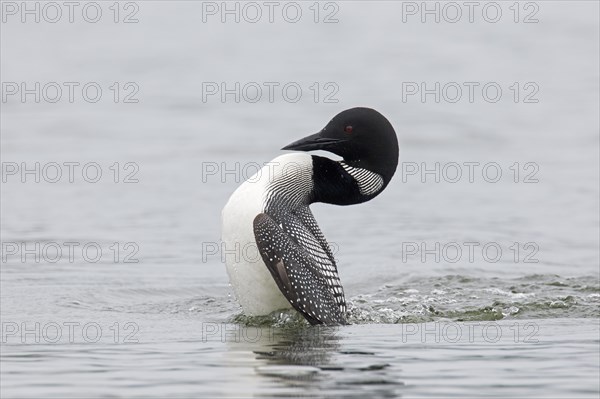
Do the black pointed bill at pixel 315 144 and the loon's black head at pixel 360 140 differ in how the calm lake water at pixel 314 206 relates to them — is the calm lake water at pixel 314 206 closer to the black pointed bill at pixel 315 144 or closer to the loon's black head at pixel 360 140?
→ the black pointed bill at pixel 315 144

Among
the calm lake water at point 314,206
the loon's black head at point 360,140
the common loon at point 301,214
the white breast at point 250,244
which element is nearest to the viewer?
the calm lake water at point 314,206

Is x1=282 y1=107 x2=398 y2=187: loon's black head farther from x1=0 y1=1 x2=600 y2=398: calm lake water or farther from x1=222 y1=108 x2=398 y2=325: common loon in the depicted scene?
x1=0 y1=1 x2=600 y2=398: calm lake water

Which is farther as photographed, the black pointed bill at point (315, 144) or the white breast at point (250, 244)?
the black pointed bill at point (315, 144)

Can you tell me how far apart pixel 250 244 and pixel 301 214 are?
1.76ft

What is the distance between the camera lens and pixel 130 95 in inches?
933

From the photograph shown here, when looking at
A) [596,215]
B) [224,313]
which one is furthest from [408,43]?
[224,313]

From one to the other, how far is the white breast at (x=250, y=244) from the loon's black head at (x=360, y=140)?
0.25m

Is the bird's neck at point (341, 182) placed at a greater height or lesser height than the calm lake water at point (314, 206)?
greater

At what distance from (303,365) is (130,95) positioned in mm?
16433

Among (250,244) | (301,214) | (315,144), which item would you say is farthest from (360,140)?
(250,244)

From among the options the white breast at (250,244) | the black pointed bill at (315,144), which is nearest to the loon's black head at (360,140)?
the black pointed bill at (315,144)

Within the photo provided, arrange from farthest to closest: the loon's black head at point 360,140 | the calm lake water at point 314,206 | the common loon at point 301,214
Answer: the loon's black head at point 360,140 < the common loon at point 301,214 < the calm lake water at point 314,206

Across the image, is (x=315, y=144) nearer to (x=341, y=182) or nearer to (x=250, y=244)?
(x=341, y=182)

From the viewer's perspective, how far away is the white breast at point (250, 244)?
9492 mm
